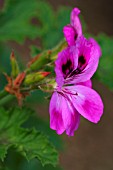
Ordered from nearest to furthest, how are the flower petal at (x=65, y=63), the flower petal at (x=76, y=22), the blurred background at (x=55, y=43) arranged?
the flower petal at (x=65, y=63), the flower petal at (x=76, y=22), the blurred background at (x=55, y=43)

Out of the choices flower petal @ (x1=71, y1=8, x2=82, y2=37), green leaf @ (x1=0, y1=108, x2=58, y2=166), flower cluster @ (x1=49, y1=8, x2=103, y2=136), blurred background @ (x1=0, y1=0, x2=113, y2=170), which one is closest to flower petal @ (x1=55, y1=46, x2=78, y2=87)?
flower cluster @ (x1=49, y1=8, x2=103, y2=136)

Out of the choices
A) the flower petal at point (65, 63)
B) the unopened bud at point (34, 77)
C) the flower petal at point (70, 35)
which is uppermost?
the flower petal at point (70, 35)

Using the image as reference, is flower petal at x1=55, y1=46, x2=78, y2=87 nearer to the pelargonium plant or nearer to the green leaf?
the pelargonium plant

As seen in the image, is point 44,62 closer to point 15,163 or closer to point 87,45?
point 87,45

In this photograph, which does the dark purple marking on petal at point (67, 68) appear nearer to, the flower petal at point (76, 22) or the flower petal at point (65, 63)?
the flower petal at point (65, 63)

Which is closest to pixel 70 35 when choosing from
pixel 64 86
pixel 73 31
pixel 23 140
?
pixel 73 31

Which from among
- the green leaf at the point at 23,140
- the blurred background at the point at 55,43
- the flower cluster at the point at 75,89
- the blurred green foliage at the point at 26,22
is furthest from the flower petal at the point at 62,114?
the blurred green foliage at the point at 26,22
